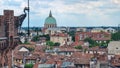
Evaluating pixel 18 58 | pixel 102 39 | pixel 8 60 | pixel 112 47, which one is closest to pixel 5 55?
pixel 8 60

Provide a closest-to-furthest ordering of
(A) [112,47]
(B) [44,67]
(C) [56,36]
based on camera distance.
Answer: (B) [44,67] → (A) [112,47] → (C) [56,36]

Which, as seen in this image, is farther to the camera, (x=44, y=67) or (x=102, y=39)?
(x=102, y=39)

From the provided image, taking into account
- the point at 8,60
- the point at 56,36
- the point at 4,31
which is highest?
the point at 4,31

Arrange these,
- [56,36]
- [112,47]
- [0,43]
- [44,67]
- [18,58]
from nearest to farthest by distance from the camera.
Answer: [0,43]
[44,67]
[18,58]
[112,47]
[56,36]

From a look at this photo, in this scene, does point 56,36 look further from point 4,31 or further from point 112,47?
point 4,31

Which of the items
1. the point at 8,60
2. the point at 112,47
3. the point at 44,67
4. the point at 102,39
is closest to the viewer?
the point at 8,60

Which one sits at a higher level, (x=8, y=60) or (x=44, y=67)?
(x=8, y=60)

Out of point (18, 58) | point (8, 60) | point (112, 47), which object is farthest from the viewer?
point (112, 47)

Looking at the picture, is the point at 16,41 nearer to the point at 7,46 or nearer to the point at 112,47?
the point at 7,46

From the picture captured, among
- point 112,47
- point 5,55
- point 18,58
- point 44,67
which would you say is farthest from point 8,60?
point 112,47
